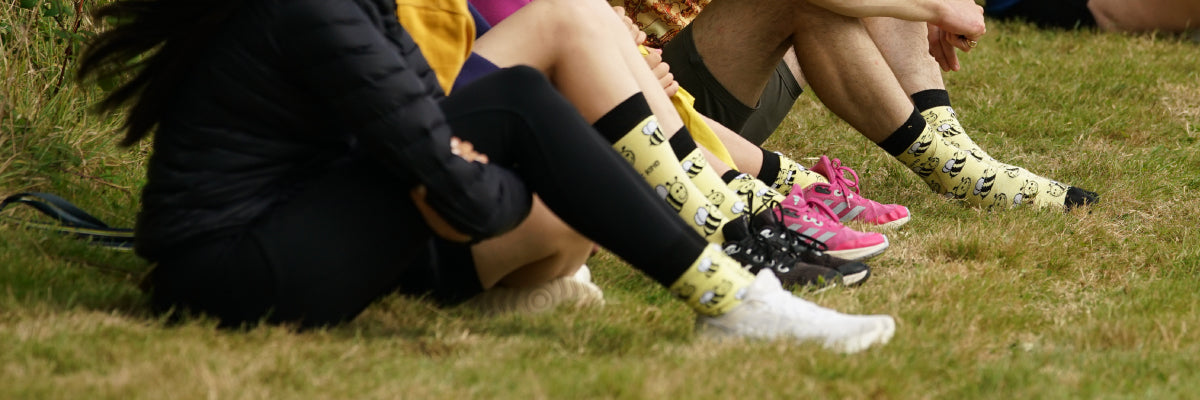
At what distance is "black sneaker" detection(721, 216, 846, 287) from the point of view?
2619 mm

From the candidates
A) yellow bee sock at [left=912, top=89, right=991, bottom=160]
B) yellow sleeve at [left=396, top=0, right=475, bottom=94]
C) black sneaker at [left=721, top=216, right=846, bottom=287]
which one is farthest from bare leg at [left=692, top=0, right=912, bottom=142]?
yellow sleeve at [left=396, top=0, right=475, bottom=94]

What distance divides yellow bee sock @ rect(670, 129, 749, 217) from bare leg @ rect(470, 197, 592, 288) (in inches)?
14.9

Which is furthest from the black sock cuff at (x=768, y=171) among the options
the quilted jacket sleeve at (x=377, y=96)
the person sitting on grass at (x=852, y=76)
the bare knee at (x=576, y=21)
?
the quilted jacket sleeve at (x=377, y=96)

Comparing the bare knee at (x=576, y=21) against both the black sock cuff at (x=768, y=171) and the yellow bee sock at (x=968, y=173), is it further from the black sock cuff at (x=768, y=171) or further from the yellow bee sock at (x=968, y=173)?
the yellow bee sock at (x=968, y=173)

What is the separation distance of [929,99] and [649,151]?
5.20 ft

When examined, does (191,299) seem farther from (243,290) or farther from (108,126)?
(108,126)

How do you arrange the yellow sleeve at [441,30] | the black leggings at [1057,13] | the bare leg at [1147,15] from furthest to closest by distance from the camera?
the black leggings at [1057,13] → the bare leg at [1147,15] → the yellow sleeve at [441,30]

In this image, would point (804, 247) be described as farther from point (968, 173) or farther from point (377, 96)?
point (377, 96)

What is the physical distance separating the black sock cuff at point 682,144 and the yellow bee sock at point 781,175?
28.3 inches

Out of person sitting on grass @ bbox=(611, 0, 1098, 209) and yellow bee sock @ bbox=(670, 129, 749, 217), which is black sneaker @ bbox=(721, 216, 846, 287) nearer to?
yellow bee sock @ bbox=(670, 129, 749, 217)

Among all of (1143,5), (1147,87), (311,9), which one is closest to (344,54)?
(311,9)

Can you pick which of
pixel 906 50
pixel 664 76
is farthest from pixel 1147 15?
pixel 664 76

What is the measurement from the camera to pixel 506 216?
2.00m

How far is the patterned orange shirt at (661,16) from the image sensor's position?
379 cm
